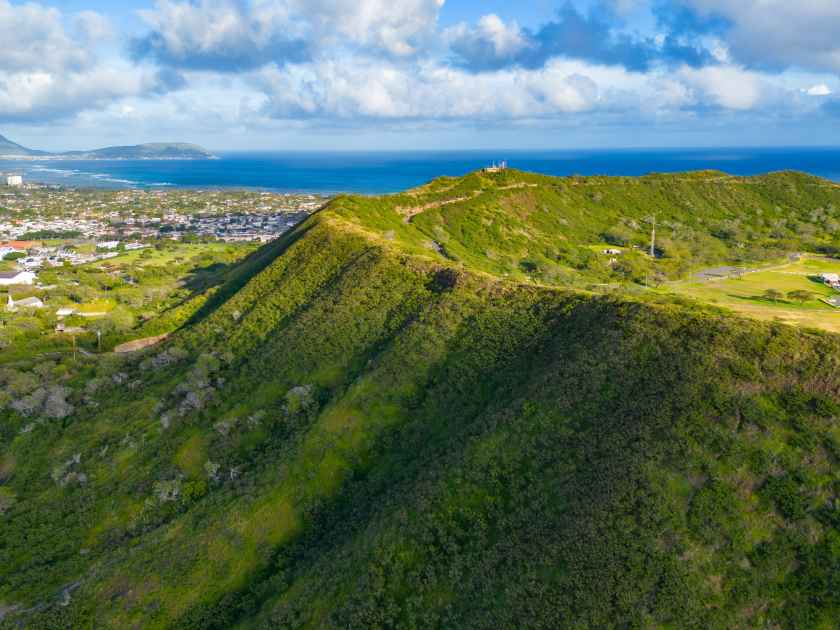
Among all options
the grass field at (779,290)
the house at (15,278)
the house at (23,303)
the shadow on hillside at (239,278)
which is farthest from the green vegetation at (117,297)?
the grass field at (779,290)

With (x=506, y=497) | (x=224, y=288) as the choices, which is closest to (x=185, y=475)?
(x=506, y=497)

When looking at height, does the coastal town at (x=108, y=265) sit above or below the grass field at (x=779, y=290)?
below

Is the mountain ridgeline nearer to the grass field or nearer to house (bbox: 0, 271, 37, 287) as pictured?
the grass field

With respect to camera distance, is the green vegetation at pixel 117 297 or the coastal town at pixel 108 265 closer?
the green vegetation at pixel 117 297

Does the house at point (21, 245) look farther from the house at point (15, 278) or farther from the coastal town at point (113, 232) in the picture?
the house at point (15, 278)

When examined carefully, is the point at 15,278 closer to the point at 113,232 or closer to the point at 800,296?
the point at 113,232
